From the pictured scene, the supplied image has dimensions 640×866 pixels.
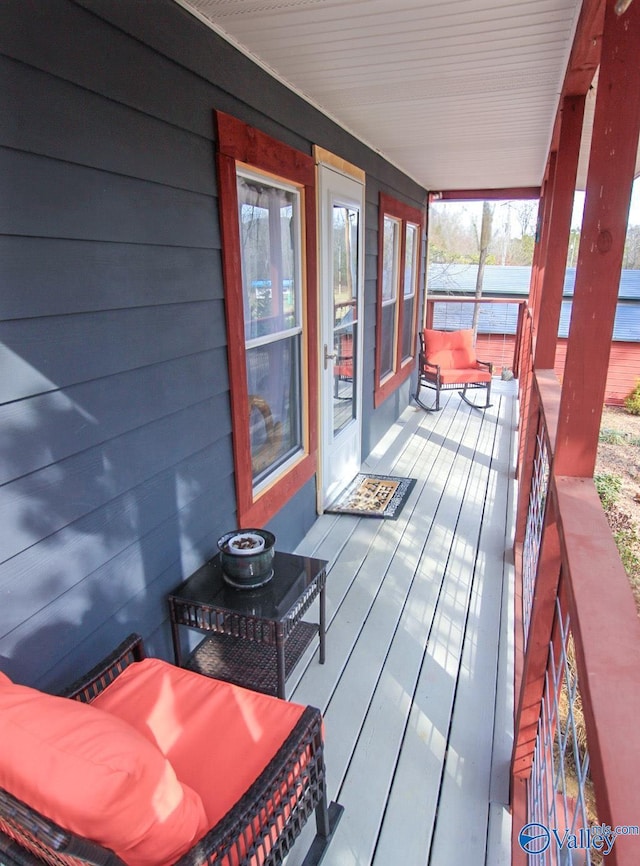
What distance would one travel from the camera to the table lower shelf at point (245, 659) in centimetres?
189

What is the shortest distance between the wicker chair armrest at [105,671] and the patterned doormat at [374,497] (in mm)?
1895

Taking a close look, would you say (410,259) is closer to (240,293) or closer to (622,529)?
(622,529)

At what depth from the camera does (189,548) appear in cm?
197

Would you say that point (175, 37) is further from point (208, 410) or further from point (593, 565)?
point (593, 565)

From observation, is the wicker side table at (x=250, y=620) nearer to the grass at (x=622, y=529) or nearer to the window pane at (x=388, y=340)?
the grass at (x=622, y=529)

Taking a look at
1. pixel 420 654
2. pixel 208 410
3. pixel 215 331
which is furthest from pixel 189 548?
pixel 420 654

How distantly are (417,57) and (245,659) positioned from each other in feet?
7.50

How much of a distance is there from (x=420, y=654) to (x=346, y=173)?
105 inches

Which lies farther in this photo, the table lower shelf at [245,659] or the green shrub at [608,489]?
the green shrub at [608,489]

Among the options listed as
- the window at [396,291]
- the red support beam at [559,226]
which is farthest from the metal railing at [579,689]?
the window at [396,291]

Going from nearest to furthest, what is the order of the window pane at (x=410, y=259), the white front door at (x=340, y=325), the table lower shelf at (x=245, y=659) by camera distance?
the table lower shelf at (x=245, y=659) → the white front door at (x=340, y=325) → the window pane at (x=410, y=259)

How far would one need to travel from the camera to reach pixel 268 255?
2400 mm

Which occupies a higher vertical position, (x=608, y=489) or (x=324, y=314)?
(x=324, y=314)

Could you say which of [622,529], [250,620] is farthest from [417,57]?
[622,529]
